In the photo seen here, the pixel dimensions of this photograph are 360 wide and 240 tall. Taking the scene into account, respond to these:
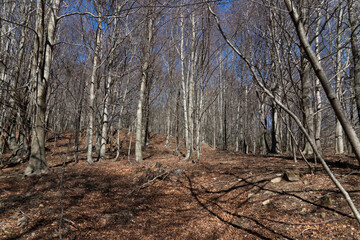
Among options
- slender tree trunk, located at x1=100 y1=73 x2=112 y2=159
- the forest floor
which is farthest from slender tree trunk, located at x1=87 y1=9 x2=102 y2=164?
the forest floor

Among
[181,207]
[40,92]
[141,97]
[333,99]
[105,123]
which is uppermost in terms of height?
[141,97]

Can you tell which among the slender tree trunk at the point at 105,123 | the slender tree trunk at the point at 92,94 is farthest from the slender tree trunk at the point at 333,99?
the slender tree trunk at the point at 105,123

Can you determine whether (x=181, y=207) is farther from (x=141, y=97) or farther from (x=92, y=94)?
(x=92, y=94)

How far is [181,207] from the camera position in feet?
16.1

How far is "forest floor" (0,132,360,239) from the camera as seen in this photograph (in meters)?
3.36

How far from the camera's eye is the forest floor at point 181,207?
11.0 feet

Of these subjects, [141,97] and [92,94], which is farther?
[141,97]

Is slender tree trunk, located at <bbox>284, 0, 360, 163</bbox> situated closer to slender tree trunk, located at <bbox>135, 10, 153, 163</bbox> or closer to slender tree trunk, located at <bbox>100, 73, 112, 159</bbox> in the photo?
slender tree trunk, located at <bbox>135, 10, 153, 163</bbox>

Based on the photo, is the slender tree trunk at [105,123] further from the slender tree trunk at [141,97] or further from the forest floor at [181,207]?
the forest floor at [181,207]

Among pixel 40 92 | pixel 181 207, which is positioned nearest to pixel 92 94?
pixel 40 92

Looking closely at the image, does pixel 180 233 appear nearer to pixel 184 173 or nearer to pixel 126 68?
pixel 184 173

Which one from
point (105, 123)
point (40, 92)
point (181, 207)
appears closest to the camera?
point (181, 207)

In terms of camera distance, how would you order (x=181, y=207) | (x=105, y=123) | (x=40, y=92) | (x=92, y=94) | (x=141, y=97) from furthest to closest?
(x=105, y=123), (x=141, y=97), (x=92, y=94), (x=40, y=92), (x=181, y=207)

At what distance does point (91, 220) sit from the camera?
388cm
